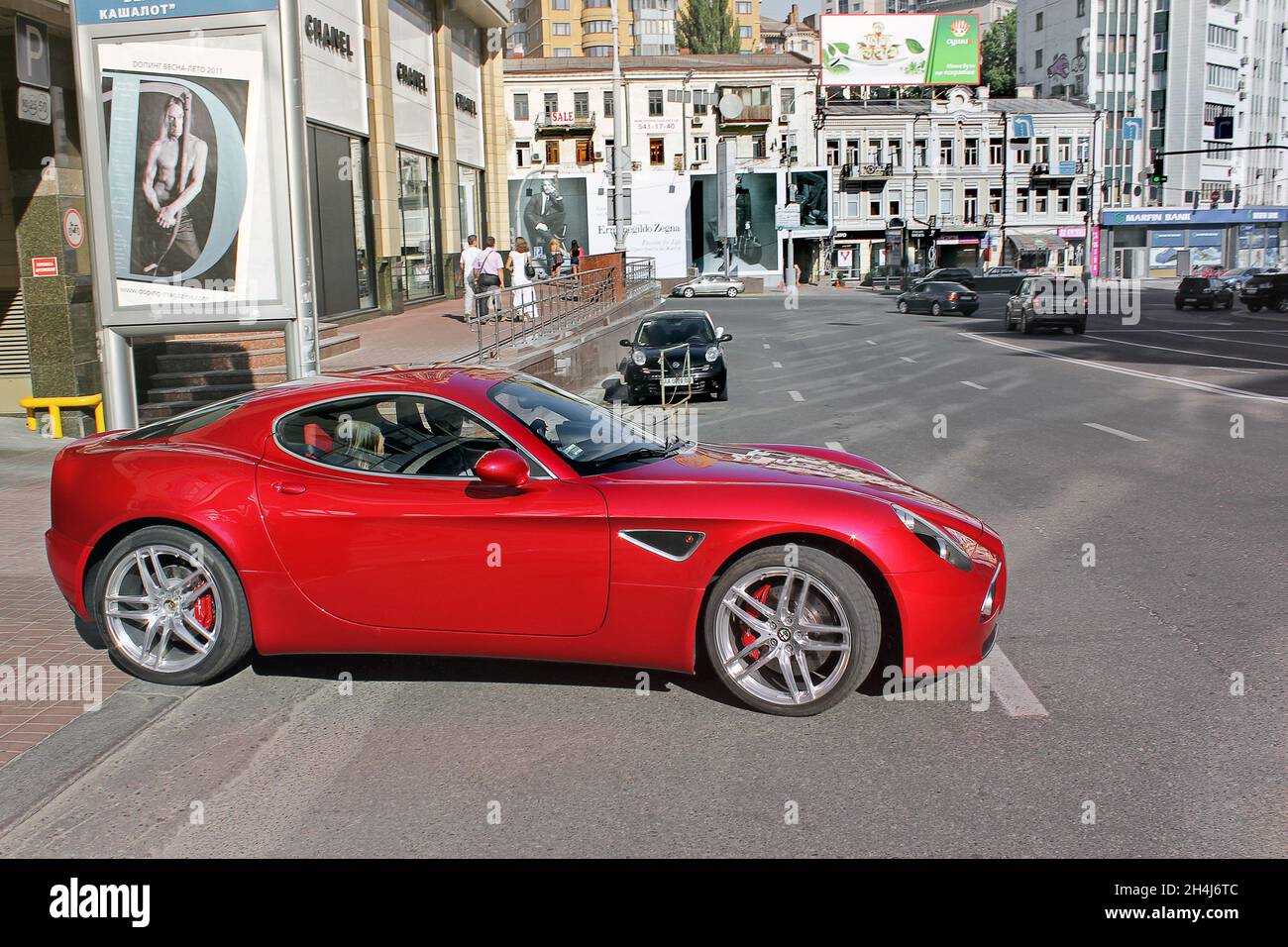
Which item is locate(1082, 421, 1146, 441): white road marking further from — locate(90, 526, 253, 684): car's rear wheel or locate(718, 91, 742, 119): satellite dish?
locate(718, 91, 742, 119): satellite dish

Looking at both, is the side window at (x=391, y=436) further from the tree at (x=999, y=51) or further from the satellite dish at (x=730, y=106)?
the tree at (x=999, y=51)

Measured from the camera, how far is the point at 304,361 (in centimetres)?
970

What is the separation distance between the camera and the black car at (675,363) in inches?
734

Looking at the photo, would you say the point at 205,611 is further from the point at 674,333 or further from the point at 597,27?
the point at 597,27

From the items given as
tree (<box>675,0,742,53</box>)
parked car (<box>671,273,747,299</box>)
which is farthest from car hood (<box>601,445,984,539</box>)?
tree (<box>675,0,742,53</box>)

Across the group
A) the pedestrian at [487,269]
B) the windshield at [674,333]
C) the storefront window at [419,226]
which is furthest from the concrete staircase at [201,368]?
the storefront window at [419,226]

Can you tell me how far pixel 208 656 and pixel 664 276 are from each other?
69.0 meters

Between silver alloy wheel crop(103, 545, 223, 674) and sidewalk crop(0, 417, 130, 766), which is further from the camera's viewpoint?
silver alloy wheel crop(103, 545, 223, 674)

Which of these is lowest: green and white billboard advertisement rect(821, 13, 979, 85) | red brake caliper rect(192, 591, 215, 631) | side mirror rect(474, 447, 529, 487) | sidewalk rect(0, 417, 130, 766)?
sidewalk rect(0, 417, 130, 766)

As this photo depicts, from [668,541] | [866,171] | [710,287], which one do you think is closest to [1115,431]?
[668,541]

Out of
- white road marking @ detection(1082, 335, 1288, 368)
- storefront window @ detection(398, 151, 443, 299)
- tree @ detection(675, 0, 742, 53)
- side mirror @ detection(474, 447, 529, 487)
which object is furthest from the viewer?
tree @ detection(675, 0, 742, 53)

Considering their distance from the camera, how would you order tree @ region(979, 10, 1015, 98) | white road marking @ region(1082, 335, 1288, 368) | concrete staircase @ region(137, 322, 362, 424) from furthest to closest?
tree @ region(979, 10, 1015, 98) < white road marking @ region(1082, 335, 1288, 368) < concrete staircase @ region(137, 322, 362, 424)

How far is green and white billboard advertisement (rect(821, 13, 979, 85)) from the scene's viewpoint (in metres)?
80.2

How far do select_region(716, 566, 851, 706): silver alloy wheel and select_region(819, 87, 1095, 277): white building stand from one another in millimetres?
79892
